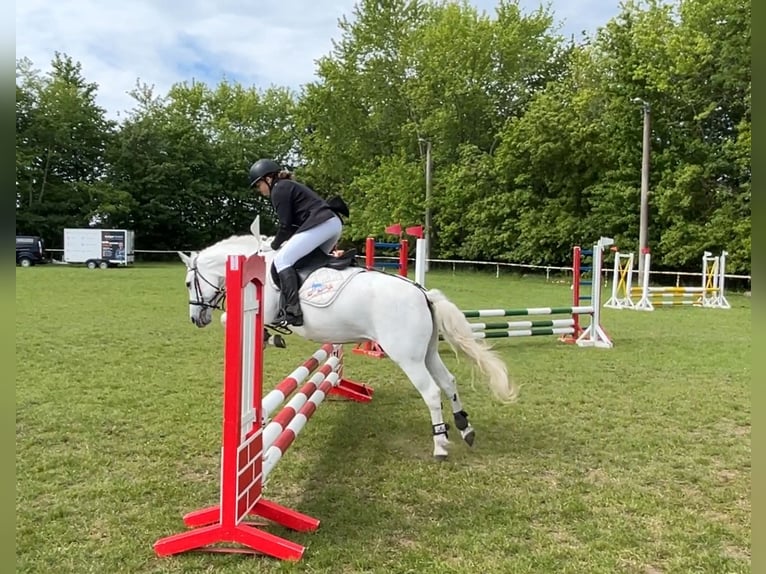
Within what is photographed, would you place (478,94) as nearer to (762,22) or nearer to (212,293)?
(212,293)

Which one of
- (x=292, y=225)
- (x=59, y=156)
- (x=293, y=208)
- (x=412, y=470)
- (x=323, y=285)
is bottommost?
(x=412, y=470)

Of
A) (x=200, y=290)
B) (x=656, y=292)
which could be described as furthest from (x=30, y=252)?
(x=200, y=290)

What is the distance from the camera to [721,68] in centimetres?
2095

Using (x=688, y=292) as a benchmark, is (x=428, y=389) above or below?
below

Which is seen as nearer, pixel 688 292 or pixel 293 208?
pixel 293 208

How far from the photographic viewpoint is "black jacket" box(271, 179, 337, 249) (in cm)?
438

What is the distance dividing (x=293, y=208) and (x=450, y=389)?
1713 mm

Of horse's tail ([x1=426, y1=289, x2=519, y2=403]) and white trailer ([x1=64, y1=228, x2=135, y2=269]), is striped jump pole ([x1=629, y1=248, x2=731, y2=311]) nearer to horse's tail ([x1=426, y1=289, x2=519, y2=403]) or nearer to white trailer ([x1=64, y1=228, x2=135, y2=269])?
horse's tail ([x1=426, y1=289, x2=519, y2=403])

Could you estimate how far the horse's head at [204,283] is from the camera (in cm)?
460

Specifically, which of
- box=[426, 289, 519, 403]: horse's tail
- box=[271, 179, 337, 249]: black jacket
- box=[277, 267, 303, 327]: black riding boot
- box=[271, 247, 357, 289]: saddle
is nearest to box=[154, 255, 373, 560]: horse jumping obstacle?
box=[277, 267, 303, 327]: black riding boot

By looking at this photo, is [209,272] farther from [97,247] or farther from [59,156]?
[59,156]

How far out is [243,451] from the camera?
2.79 m

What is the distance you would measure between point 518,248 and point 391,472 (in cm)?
2445

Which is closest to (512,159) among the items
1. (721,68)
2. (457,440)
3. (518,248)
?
(518,248)
